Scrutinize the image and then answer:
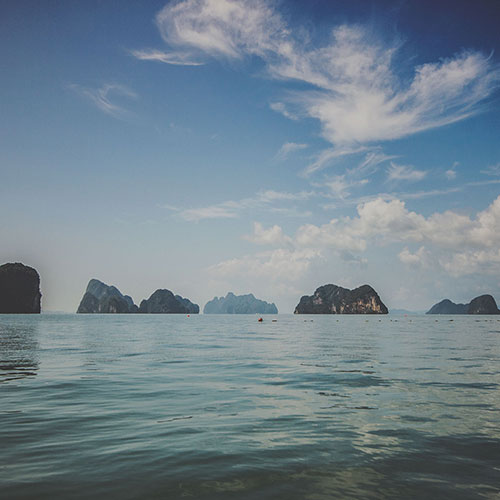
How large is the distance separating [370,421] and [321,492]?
225 inches

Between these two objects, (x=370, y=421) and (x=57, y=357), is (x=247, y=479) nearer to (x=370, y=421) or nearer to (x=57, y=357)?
(x=370, y=421)

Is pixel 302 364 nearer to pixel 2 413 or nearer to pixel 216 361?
pixel 216 361

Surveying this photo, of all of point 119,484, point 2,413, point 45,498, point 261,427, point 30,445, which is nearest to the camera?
point 45,498

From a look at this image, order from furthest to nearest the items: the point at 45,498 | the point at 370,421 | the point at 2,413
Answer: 1. the point at 2,413
2. the point at 370,421
3. the point at 45,498

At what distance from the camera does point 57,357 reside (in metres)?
29.2

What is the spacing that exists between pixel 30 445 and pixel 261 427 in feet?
20.2

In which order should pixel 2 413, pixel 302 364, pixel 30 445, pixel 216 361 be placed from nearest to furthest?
pixel 30 445
pixel 2 413
pixel 302 364
pixel 216 361

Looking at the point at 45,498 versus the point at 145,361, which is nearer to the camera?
the point at 45,498

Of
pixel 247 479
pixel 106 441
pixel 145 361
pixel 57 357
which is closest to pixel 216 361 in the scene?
pixel 145 361

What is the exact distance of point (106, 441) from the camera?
9766mm

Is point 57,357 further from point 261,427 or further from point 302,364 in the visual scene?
point 261,427

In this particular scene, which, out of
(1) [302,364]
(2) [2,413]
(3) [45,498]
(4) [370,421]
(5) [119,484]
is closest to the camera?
(3) [45,498]

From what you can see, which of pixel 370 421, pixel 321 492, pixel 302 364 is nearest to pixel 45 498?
pixel 321 492

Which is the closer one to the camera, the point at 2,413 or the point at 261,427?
the point at 261,427
